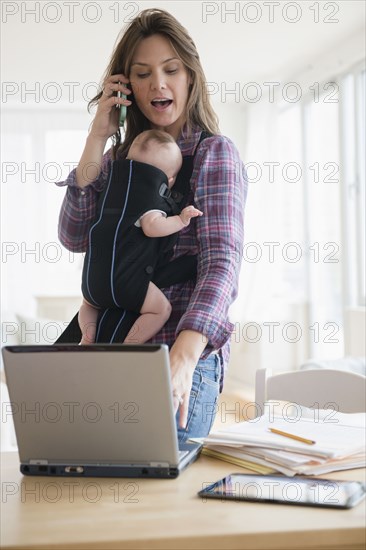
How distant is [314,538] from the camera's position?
0.88 m

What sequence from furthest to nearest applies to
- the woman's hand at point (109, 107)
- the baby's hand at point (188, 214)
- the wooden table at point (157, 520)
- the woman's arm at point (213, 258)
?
the woman's hand at point (109, 107) → the baby's hand at point (188, 214) → the woman's arm at point (213, 258) → the wooden table at point (157, 520)

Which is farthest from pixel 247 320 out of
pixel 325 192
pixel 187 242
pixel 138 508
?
pixel 138 508

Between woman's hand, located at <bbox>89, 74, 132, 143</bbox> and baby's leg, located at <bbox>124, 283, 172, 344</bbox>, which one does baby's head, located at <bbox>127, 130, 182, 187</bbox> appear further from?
baby's leg, located at <bbox>124, 283, 172, 344</bbox>

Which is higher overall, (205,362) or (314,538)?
(205,362)

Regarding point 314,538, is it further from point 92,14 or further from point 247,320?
point 247,320

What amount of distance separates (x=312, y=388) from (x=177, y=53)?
805 mm

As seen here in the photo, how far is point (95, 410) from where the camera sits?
3.65ft

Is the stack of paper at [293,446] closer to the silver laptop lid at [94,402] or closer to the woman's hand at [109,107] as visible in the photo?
the silver laptop lid at [94,402]

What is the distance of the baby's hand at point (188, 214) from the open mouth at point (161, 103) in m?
0.23

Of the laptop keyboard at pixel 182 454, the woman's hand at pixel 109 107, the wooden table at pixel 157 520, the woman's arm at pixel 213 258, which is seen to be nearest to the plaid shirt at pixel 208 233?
the woman's arm at pixel 213 258

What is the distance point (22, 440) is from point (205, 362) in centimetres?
37

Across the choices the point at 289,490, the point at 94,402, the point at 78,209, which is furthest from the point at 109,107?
the point at 289,490

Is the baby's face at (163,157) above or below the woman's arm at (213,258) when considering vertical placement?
above

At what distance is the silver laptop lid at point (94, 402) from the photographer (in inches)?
42.1
